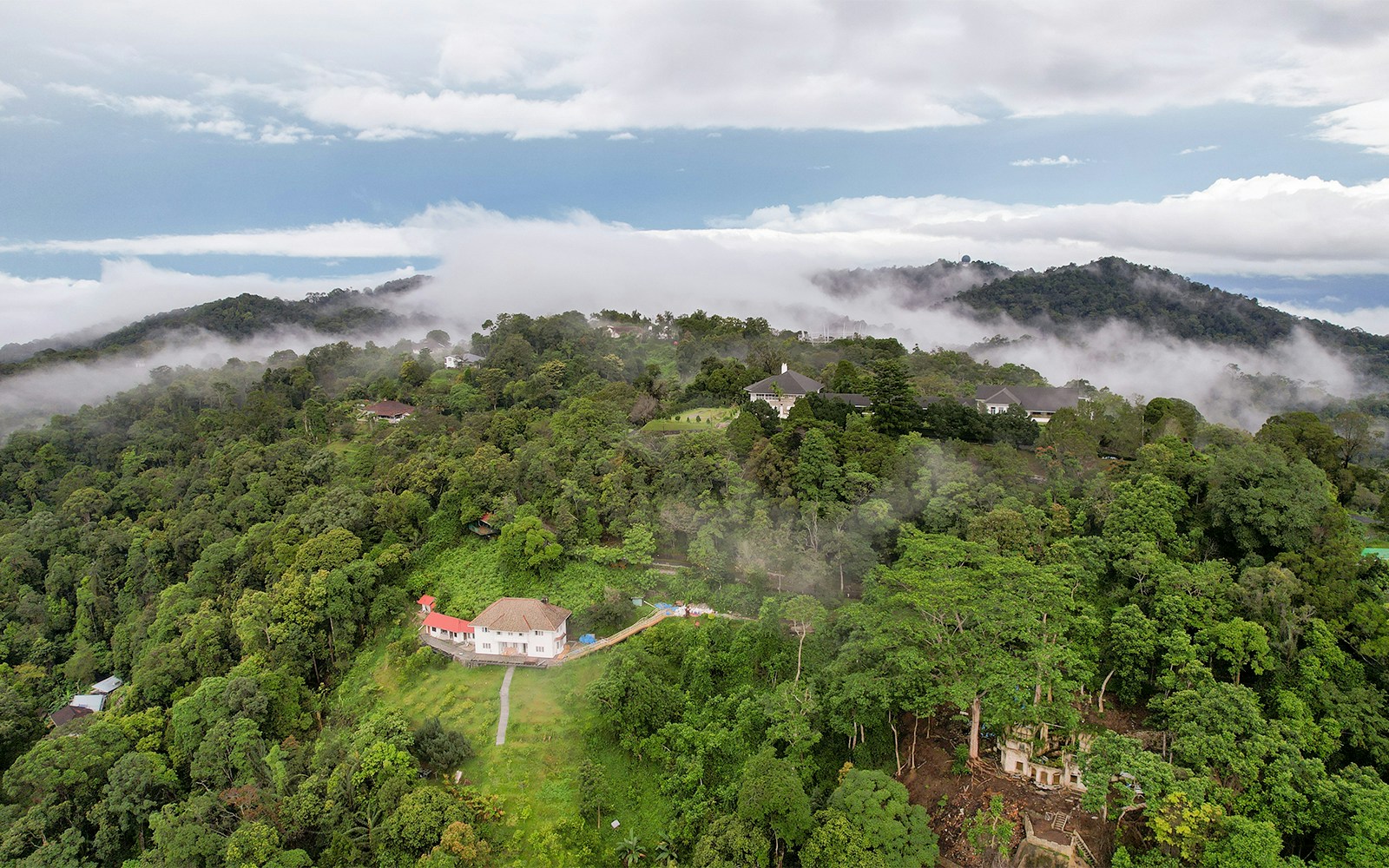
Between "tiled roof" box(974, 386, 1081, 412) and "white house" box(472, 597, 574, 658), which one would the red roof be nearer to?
"white house" box(472, 597, 574, 658)

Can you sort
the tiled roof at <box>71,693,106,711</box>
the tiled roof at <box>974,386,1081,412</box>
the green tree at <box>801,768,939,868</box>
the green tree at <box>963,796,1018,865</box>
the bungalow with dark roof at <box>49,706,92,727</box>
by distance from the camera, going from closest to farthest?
the green tree at <box>801,768,939,868</box> < the green tree at <box>963,796,1018,865</box> < the bungalow with dark roof at <box>49,706,92,727</box> < the tiled roof at <box>71,693,106,711</box> < the tiled roof at <box>974,386,1081,412</box>

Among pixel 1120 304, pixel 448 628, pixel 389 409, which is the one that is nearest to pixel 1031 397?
pixel 448 628

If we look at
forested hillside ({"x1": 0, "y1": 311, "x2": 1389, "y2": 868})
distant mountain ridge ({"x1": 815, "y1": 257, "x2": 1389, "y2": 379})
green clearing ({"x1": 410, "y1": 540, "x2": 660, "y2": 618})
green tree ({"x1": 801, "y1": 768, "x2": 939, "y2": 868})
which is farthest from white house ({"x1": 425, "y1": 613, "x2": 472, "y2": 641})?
distant mountain ridge ({"x1": 815, "y1": 257, "x2": 1389, "y2": 379})

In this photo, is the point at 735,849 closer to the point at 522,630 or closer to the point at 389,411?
the point at 522,630

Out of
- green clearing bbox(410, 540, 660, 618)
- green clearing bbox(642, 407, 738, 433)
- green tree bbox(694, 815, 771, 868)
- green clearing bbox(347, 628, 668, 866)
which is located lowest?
green clearing bbox(347, 628, 668, 866)

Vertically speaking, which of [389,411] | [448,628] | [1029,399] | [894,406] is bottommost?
[448,628]

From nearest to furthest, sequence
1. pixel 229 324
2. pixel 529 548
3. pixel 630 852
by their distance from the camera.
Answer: pixel 630 852, pixel 529 548, pixel 229 324

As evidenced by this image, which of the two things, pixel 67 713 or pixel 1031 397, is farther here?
pixel 1031 397
